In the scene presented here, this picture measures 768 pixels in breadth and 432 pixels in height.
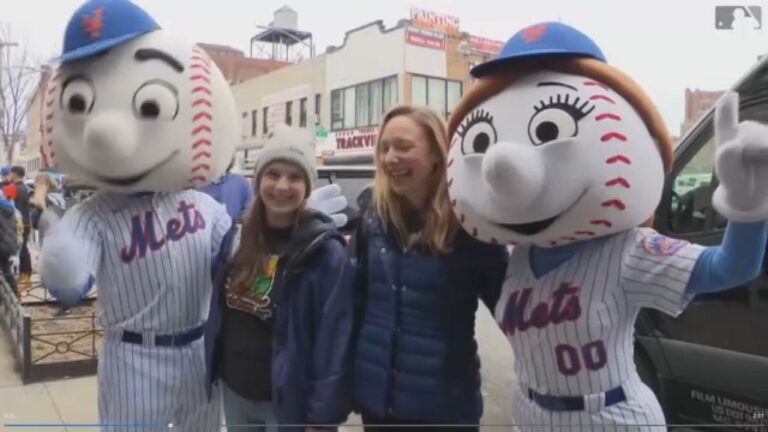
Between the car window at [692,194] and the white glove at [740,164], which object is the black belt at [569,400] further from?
the car window at [692,194]

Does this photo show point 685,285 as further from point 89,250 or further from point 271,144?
point 89,250

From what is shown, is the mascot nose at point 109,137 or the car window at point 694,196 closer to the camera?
A: the mascot nose at point 109,137

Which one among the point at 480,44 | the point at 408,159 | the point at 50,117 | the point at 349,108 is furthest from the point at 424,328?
the point at 480,44

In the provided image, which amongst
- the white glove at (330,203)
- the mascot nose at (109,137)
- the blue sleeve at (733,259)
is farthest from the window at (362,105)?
the blue sleeve at (733,259)

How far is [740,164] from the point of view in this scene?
5.23 ft

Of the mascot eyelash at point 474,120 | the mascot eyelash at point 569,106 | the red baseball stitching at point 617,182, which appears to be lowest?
the red baseball stitching at point 617,182

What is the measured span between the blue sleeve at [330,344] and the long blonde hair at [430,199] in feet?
0.71

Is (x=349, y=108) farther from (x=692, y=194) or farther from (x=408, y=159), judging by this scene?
(x=408, y=159)

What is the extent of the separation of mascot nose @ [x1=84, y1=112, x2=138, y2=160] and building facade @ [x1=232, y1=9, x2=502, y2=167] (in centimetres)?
1965

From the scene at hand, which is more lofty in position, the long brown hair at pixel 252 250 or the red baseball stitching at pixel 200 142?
the red baseball stitching at pixel 200 142

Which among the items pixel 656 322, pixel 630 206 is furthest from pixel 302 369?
pixel 656 322

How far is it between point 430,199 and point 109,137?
0.97 meters

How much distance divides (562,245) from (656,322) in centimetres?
210

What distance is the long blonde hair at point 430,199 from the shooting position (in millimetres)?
2271
